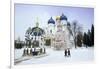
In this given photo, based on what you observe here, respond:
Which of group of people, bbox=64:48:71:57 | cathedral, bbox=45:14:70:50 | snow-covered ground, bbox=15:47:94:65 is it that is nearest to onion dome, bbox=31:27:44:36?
cathedral, bbox=45:14:70:50

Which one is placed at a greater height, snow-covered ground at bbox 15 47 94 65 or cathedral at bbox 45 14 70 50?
cathedral at bbox 45 14 70 50

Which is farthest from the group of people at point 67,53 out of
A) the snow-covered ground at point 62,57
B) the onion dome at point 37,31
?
the onion dome at point 37,31

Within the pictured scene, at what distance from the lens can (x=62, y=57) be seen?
1559 millimetres

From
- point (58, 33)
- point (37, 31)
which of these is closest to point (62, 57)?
point (58, 33)

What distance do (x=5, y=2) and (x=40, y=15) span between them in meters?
0.31

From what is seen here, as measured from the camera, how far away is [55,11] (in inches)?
60.5

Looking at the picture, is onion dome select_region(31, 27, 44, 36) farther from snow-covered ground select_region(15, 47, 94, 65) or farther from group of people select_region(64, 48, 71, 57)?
group of people select_region(64, 48, 71, 57)

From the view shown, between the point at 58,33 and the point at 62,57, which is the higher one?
the point at 58,33

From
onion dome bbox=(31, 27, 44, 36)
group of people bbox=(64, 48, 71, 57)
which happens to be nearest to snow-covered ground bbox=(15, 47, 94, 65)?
group of people bbox=(64, 48, 71, 57)

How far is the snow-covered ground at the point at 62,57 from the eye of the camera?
4.87 ft

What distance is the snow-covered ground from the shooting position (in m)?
1.48

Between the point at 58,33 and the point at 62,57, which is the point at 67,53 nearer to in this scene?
the point at 62,57

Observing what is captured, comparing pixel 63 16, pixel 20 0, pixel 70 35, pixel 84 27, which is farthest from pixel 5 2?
pixel 84 27

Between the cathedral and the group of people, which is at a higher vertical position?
the cathedral
